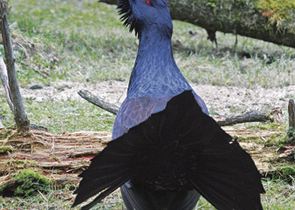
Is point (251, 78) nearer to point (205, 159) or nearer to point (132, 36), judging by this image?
point (132, 36)

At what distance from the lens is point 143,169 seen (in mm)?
2496

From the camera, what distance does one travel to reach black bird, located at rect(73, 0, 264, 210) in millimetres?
2295

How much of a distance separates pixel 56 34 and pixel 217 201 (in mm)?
6961

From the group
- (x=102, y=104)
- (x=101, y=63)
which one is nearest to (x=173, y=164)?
(x=102, y=104)

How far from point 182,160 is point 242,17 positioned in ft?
19.9

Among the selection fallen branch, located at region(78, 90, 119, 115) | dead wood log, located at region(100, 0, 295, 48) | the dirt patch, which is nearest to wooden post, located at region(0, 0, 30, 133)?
fallen branch, located at region(78, 90, 119, 115)

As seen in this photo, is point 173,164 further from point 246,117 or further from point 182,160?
point 246,117

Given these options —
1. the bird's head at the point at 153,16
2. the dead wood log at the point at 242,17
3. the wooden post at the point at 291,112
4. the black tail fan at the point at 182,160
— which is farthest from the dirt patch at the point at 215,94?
the black tail fan at the point at 182,160

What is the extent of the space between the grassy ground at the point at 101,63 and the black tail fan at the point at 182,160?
1.34 metres

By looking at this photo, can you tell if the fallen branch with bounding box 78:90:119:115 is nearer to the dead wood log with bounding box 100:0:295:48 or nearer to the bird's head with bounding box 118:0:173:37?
the bird's head with bounding box 118:0:173:37

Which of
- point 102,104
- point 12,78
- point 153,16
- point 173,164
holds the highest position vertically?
point 153,16

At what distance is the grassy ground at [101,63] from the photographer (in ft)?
17.7

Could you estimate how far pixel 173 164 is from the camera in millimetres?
2486

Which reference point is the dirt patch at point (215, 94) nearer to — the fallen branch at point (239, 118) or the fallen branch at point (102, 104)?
the fallen branch at point (102, 104)
